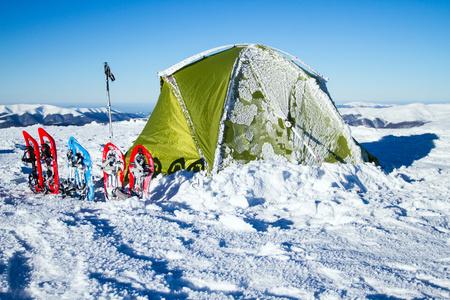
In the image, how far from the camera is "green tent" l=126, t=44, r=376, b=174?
5.94 metres

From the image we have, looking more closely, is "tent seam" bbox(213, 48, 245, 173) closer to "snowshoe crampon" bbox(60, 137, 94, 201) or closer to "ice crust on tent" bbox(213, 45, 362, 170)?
"ice crust on tent" bbox(213, 45, 362, 170)

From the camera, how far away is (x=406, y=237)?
3508 millimetres

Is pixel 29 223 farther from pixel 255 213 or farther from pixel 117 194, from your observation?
pixel 255 213

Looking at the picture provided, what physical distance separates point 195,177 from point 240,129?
1.35m

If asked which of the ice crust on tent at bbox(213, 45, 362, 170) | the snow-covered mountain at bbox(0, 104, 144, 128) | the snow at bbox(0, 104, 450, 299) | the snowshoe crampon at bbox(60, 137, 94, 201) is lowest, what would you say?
the snow at bbox(0, 104, 450, 299)

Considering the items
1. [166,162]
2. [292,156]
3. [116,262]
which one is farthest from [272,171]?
[116,262]

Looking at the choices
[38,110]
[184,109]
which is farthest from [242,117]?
[38,110]

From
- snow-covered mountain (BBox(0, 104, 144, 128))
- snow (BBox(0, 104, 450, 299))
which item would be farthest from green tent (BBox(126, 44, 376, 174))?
snow-covered mountain (BBox(0, 104, 144, 128))

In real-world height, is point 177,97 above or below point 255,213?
above

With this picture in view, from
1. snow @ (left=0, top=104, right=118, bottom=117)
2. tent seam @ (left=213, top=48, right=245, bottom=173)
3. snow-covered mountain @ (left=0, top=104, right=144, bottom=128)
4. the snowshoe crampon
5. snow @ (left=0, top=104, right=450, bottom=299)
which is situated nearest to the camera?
snow @ (left=0, top=104, right=450, bottom=299)

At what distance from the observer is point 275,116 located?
6219 mm

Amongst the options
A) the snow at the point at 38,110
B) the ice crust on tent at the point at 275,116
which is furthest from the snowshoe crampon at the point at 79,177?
the snow at the point at 38,110

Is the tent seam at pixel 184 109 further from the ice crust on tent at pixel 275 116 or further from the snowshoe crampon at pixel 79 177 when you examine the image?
the snowshoe crampon at pixel 79 177

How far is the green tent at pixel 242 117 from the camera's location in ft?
19.5
